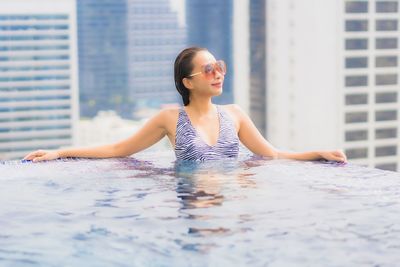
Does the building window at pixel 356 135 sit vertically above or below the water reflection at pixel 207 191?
below

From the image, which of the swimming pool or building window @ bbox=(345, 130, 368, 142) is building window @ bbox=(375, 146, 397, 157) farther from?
the swimming pool

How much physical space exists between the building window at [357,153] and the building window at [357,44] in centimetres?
616

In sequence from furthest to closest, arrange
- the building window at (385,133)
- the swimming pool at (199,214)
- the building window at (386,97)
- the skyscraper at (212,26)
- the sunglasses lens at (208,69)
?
the skyscraper at (212,26)
the building window at (385,133)
the building window at (386,97)
the sunglasses lens at (208,69)
the swimming pool at (199,214)

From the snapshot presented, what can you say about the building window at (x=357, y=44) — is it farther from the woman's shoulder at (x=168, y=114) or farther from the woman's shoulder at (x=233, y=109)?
the woman's shoulder at (x=168, y=114)

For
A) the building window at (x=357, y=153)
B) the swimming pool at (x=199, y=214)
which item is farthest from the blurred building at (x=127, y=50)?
the swimming pool at (x=199, y=214)

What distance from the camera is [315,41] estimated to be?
43.2m

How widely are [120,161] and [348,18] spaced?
1584 inches

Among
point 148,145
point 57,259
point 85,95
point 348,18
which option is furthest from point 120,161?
point 85,95

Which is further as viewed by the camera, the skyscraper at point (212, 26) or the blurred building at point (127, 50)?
the skyscraper at point (212, 26)

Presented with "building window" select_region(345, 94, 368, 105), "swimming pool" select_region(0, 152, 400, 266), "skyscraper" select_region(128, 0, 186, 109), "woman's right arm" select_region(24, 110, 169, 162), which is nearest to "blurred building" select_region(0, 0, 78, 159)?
"skyscraper" select_region(128, 0, 186, 109)

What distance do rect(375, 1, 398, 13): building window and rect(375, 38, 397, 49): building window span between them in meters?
1.67

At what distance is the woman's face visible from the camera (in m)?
3.18

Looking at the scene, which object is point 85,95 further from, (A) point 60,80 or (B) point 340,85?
(B) point 340,85

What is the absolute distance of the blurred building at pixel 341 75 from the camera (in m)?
42.1
